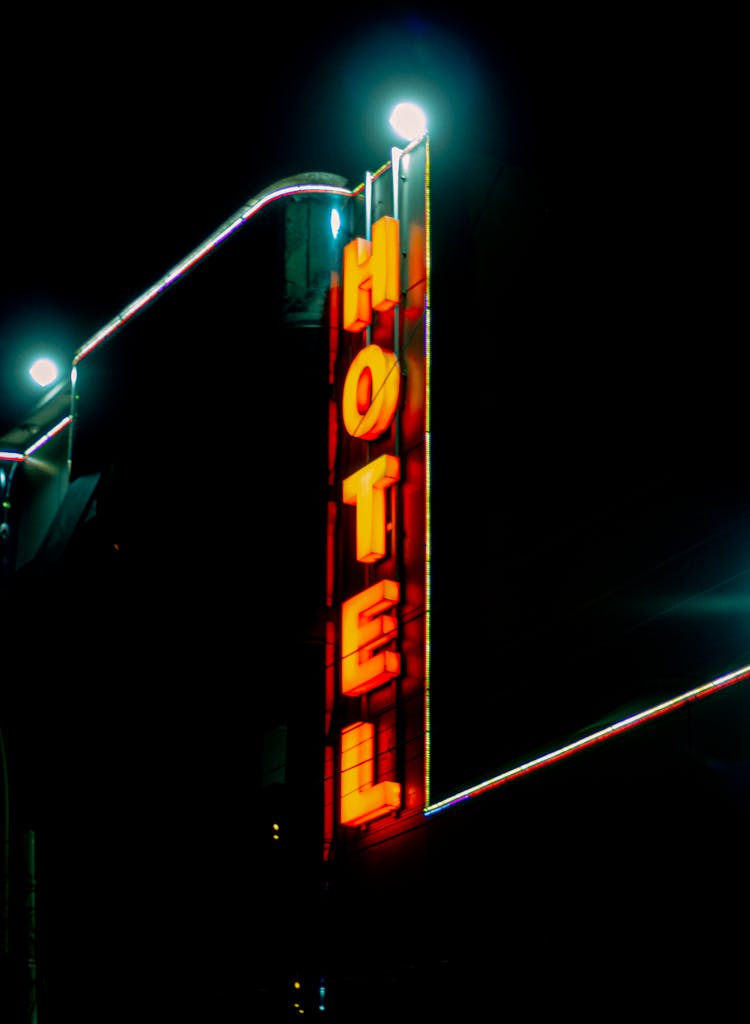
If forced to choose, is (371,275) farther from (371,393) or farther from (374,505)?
(374,505)

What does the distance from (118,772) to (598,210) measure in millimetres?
7299

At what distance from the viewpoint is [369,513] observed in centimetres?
1145

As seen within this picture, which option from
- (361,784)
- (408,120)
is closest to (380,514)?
(361,784)

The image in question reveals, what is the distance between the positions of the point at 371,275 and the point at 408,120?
1.38 m

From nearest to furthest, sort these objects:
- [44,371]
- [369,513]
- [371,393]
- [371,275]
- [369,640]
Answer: [369,640], [369,513], [371,393], [371,275], [44,371]

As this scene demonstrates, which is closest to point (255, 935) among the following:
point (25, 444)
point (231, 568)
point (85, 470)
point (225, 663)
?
point (225, 663)

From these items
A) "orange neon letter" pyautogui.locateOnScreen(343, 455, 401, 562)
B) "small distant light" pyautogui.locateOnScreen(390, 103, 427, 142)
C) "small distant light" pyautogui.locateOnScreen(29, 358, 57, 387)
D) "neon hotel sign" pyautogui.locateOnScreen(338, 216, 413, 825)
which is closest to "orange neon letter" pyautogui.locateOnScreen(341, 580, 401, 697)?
"neon hotel sign" pyautogui.locateOnScreen(338, 216, 413, 825)

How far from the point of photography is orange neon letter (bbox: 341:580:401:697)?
1095cm

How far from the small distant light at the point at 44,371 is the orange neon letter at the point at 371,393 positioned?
6.28 metres

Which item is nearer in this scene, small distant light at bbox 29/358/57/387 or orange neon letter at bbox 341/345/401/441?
orange neon letter at bbox 341/345/401/441

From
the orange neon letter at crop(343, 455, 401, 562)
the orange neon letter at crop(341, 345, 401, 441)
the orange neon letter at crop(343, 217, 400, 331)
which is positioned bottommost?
the orange neon letter at crop(343, 455, 401, 562)

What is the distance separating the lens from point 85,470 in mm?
16016

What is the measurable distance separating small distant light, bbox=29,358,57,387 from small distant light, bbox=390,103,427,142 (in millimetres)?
6589

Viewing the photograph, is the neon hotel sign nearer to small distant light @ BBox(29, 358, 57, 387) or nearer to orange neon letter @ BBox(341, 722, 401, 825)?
orange neon letter @ BBox(341, 722, 401, 825)
